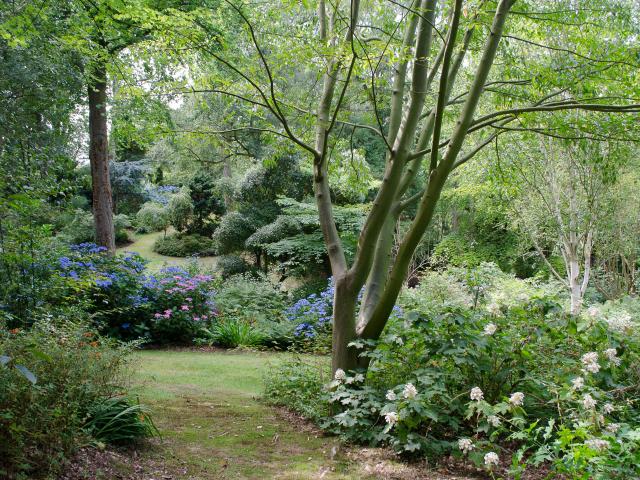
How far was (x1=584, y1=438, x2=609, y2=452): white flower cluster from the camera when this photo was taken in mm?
2283

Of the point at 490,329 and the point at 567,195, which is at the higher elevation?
the point at 567,195

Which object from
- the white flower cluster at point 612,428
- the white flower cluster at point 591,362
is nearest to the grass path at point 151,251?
the white flower cluster at point 591,362

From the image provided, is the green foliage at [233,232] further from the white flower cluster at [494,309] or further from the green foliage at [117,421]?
the green foliage at [117,421]

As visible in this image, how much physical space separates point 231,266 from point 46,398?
41.9ft

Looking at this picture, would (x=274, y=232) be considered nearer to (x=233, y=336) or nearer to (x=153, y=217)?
(x=233, y=336)

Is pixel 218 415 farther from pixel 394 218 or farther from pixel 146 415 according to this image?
pixel 394 218

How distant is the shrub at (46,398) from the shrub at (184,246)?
57.3 feet

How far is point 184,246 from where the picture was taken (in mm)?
20969

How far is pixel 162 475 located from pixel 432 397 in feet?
5.82

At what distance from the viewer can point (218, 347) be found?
28.9ft

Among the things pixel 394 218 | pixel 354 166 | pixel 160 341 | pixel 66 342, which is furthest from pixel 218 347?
pixel 66 342

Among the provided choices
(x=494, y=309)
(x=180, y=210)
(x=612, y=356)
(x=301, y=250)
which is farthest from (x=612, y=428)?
(x=180, y=210)

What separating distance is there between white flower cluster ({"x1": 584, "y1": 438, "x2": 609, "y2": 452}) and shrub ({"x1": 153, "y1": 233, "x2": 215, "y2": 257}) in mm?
18934

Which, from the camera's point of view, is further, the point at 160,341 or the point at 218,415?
the point at 160,341
